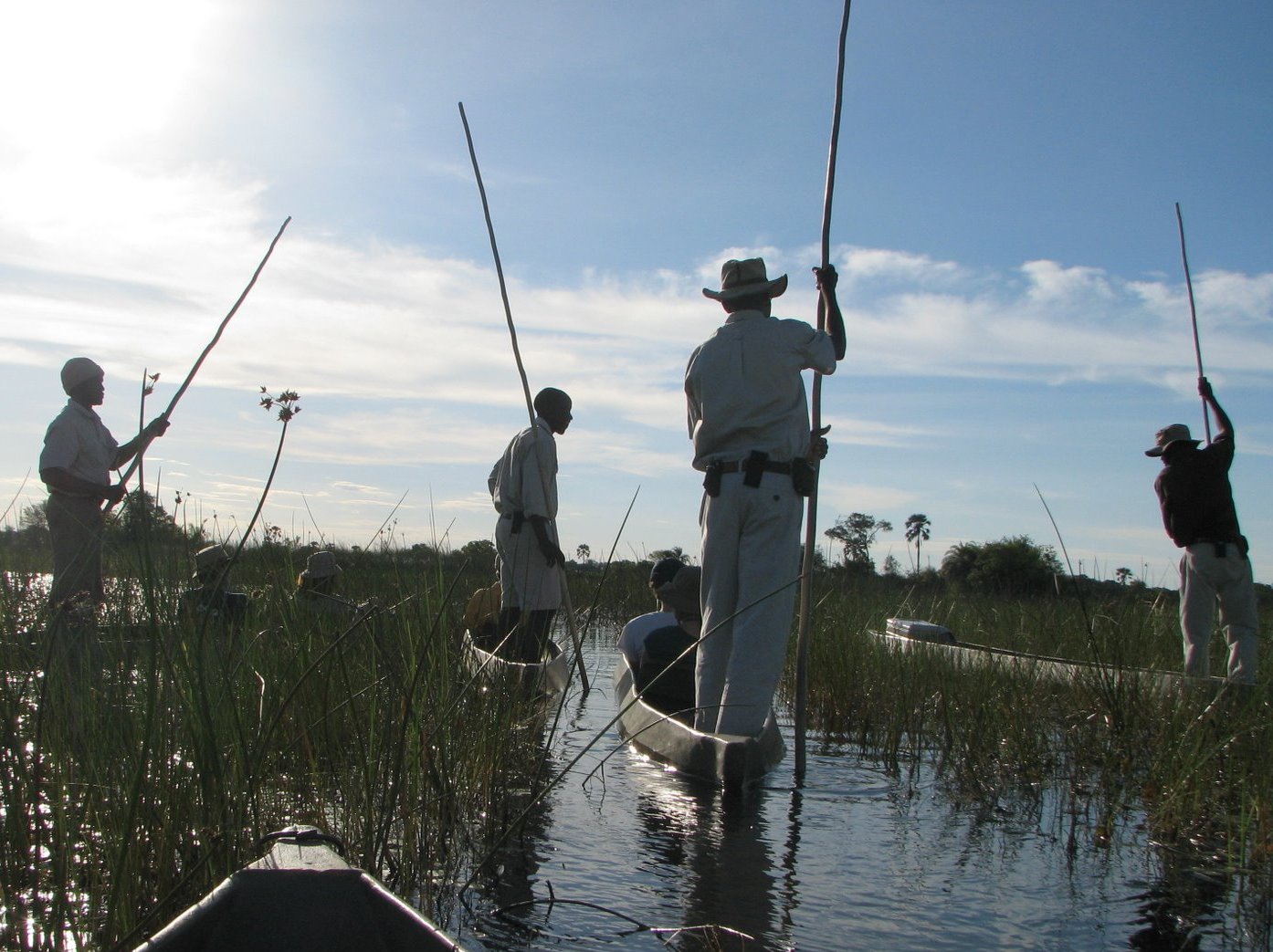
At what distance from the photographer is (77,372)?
7301 mm

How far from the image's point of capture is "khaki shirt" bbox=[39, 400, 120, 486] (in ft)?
23.2

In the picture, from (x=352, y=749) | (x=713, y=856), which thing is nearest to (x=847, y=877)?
(x=713, y=856)

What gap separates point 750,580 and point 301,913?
3.62 metres

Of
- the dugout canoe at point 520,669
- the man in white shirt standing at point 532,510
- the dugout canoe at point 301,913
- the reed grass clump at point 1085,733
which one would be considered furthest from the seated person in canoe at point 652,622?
the dugout canoe at point 301,913

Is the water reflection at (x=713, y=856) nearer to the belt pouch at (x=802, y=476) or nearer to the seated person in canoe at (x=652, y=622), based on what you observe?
the seated person in canoe at (x=652, y=622)

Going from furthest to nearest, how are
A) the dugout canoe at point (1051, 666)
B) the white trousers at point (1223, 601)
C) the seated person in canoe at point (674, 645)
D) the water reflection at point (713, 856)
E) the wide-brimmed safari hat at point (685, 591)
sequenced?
1. the white trousers at point (1223, 601)
2. the wide-brimmed safari hat at point (685, 591)
3. the seated person in canoe at point (674, 645)
4. the dugout canoe at point (1051, 666)
5. the water reflection at point (713, 856)

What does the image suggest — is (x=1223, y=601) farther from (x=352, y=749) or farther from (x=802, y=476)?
(x=352, y=749)

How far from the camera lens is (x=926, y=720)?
7172 mm

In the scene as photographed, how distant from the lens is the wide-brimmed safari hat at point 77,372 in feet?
23.9

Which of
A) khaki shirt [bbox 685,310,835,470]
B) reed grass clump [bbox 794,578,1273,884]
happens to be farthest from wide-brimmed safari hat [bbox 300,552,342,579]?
reed grass clump [bbox 794,578,1273,884]

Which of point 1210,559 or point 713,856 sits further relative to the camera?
point 1210,559

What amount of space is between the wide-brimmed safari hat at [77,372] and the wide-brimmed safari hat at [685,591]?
4.03m

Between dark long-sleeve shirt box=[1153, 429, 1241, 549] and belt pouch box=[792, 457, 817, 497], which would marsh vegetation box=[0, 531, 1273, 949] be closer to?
dark long-sleeve shirt box=[1153, 429, 1241, 549]

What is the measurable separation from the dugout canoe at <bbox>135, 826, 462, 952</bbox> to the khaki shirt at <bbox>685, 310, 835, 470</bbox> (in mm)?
3708
